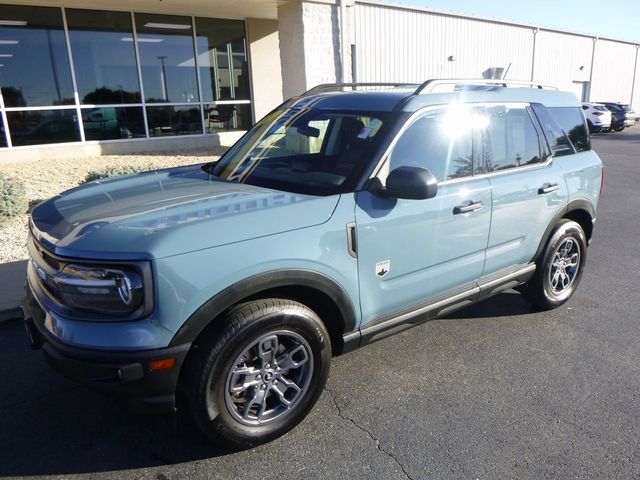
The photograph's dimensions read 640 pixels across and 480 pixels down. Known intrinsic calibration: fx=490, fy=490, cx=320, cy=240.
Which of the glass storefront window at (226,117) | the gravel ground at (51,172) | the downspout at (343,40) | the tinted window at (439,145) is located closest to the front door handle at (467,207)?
the tinted window at (439,145)

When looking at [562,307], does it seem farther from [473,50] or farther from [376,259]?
[473,50]

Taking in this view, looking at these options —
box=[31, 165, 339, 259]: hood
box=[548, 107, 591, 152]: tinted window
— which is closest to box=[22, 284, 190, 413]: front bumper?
box=[31, 165, 339, 259]: hood

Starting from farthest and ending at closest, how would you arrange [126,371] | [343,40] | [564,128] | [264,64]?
[264,64] → [343,40] → [564,128] → [126,371]

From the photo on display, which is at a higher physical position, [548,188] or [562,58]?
[562,58]

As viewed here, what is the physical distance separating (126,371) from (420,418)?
1.72 meters

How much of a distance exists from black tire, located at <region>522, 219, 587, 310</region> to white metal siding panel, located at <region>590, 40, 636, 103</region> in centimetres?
3083

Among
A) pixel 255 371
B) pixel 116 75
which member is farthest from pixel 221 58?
pixel 255 371

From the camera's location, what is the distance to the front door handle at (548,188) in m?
3.88

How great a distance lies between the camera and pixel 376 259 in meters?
2.90

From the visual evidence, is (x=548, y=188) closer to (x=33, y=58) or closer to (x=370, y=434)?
(x=370, y=434)

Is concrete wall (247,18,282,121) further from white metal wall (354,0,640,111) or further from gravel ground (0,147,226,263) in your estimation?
white metal wall (354,0,640,111)

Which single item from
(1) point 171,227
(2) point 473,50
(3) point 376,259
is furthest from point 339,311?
(2) point 473,50

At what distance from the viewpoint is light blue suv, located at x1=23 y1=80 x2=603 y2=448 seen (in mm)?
2252

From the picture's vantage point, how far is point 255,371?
2.63 metres
